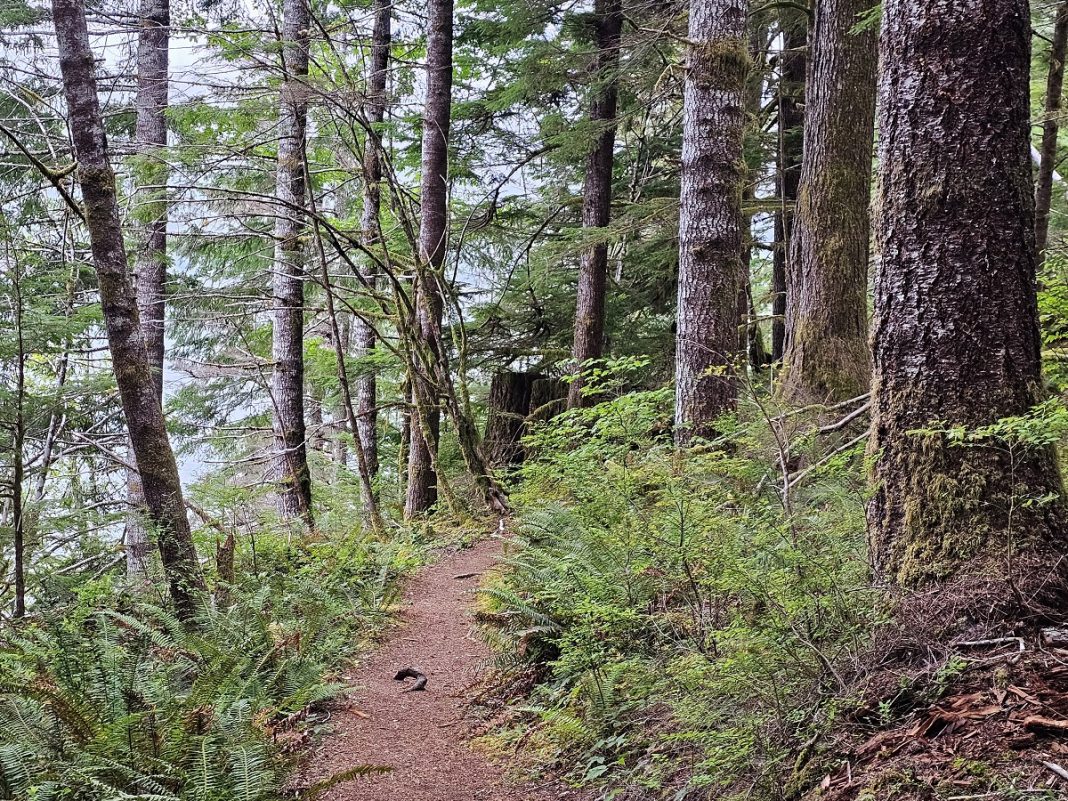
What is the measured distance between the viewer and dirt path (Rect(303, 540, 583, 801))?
159 inches

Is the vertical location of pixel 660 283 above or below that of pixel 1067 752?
above

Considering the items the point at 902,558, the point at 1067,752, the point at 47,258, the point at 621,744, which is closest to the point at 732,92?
the point at 902,558

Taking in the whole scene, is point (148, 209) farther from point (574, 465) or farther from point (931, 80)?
point (931, 80)

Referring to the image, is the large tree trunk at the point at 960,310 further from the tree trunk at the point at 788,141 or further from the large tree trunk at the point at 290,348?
the large tree trunk at the point at 290,348

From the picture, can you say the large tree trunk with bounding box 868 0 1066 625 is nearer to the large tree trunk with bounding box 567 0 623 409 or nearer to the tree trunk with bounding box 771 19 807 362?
the tree trunk with bounding box 771 19 807 362

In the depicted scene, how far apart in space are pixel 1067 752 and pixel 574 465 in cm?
377

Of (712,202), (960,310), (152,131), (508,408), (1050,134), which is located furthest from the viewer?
(508,408)

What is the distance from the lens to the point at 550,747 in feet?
13.7

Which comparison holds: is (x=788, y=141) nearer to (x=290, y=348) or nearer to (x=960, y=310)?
(x=290, y=348)

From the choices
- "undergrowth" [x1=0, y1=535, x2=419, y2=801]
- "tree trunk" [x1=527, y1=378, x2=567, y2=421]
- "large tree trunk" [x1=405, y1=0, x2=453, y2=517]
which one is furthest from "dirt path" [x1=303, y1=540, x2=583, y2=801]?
"tree trunk" [x1=527, y1=378, x2=567, y2=421]

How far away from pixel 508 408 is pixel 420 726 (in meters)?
8.64

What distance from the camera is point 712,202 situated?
7586mm

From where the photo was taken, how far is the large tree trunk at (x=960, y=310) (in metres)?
2.94

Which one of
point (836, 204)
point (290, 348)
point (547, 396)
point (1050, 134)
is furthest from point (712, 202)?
point (290, 348)
